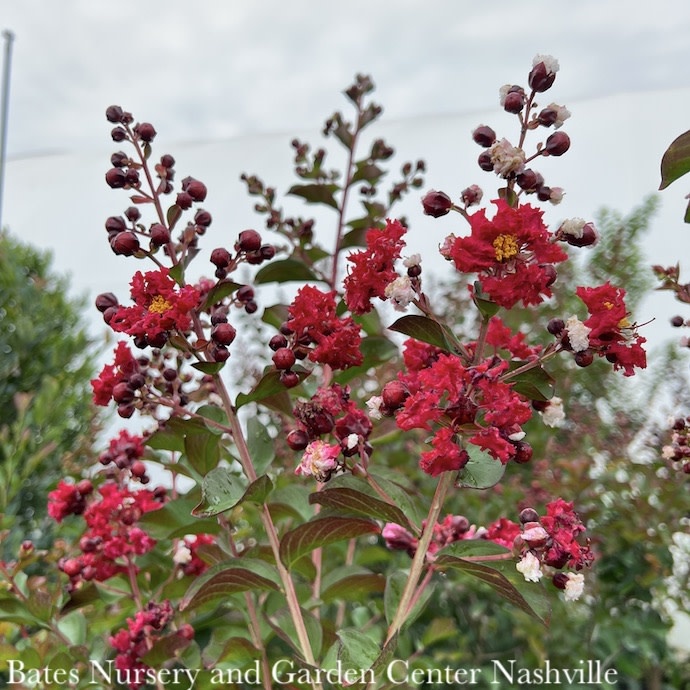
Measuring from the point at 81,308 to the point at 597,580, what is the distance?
1.65 metres

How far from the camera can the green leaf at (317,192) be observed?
81 centimetres

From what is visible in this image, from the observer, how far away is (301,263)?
733 mm

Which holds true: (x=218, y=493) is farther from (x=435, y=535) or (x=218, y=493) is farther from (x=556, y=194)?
(x=556, y=194)

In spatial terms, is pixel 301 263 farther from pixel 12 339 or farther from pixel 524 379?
pixel 12 339

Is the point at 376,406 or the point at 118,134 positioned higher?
the point at 118,134

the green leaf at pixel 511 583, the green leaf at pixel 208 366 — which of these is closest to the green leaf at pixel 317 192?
the green leaf at pixel 208 366

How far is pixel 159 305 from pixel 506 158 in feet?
0.85

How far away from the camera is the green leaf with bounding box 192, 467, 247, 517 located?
0.47m

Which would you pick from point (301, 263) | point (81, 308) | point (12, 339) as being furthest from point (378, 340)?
point (81, 308)

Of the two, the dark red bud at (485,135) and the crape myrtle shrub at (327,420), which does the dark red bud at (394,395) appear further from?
the dark red bud at (485,135)

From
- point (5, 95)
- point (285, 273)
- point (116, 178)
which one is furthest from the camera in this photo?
point (5, 95)

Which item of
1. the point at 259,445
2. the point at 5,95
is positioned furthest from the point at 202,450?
the point at 5,95

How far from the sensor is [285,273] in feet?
2.43

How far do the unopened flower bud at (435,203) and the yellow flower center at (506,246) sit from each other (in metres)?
0.05
